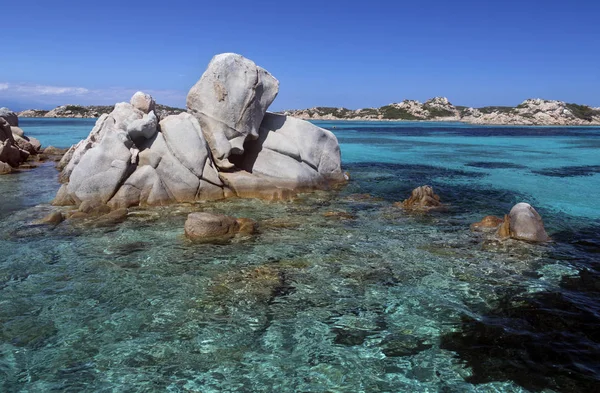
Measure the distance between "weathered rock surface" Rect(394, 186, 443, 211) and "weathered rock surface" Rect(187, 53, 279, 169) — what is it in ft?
28.6

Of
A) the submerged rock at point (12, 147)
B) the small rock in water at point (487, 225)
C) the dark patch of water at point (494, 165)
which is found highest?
the submerged rock at point (12, 147)

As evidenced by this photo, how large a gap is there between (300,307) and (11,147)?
101 feet

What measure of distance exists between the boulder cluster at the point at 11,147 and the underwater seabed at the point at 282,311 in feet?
58.2

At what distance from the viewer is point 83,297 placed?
1116 cm

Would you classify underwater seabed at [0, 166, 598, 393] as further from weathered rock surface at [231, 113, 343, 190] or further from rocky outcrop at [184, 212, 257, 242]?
weathered rock surface at [231, 113, 343, 190]

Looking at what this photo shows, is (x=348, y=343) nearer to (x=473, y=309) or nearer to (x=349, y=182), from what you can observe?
(x=473, y=309)

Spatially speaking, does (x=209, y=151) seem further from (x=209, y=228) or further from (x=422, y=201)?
(x=422, y=201)

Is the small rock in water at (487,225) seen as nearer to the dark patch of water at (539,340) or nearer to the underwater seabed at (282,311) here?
the underwater seabed at (282,311)

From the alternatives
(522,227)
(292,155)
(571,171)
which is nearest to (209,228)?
(292,155)

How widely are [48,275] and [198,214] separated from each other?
510cm

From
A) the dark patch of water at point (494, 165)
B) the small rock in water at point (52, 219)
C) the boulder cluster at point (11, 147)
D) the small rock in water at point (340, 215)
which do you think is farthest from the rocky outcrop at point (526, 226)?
the boulder cluster at point (11, 147)

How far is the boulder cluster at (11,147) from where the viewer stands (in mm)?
31453

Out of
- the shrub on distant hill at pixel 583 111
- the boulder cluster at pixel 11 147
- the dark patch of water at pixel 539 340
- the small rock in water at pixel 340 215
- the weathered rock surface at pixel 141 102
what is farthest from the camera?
the shrub on distant hill at pixel 583 111

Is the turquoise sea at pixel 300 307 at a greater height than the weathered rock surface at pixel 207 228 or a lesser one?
lesser
